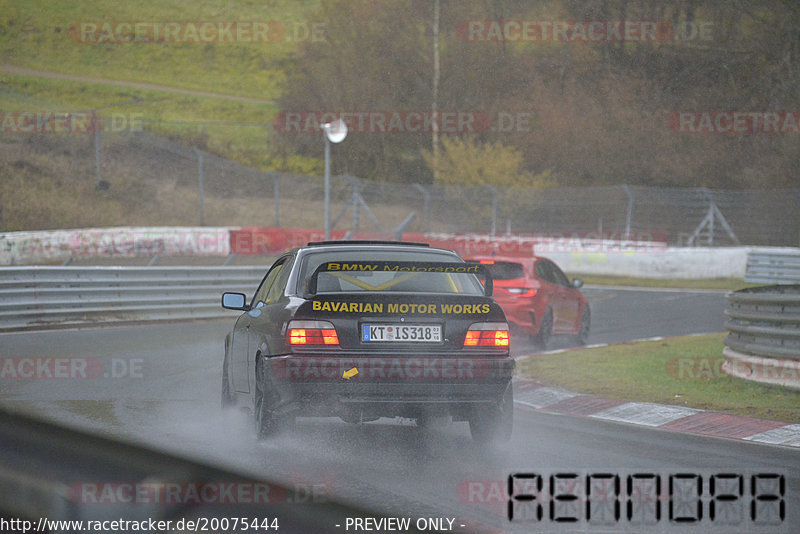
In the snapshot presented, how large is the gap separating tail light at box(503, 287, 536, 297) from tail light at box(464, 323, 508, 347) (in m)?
7.98

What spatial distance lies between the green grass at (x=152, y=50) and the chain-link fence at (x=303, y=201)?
2193cm

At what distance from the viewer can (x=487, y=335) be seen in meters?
6.98

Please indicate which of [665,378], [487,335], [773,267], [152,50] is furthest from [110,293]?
[152,50]

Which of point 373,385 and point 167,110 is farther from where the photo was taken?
point 167,110

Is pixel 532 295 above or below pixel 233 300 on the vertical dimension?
below

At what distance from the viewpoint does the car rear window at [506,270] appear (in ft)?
49.6

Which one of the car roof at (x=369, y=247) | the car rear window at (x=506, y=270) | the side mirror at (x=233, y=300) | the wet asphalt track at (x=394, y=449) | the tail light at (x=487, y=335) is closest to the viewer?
the wet asphalt track at (x=394, y=449)

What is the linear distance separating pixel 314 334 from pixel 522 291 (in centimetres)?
859

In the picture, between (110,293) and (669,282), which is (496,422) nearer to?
(110,293)

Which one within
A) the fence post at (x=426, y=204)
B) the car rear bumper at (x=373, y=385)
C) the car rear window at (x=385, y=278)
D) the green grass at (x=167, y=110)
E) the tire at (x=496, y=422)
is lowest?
the tire at (x=496, y=422)

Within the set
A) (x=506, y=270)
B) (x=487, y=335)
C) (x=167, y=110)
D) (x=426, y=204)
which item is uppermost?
(x=167, y=110)

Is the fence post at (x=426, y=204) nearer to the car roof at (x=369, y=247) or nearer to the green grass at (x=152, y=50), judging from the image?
the car roof at (x=369, y=247)

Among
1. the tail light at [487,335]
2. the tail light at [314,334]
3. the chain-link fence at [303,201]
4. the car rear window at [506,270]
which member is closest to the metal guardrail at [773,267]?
the chain-link fence at [303,201]

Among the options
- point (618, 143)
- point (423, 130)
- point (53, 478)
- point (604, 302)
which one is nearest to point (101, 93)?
point (423, 130)
